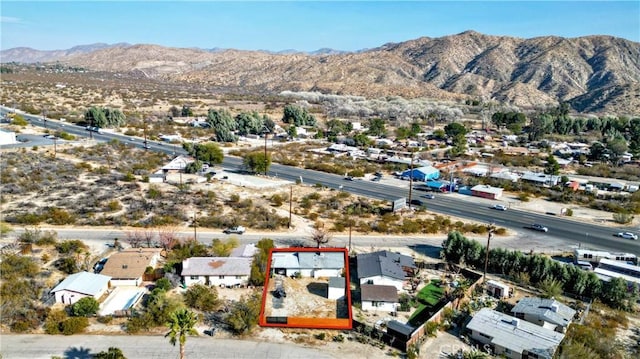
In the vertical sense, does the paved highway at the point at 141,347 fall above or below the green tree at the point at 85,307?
below

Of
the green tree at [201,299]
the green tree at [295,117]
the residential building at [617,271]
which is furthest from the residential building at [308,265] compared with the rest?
the green tree at [295,117]

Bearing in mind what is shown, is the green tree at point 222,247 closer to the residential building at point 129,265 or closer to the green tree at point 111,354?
the residential building at point 129,265

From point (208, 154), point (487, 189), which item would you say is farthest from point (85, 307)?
point (487, 189)

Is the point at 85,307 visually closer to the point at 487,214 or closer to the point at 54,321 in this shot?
the point at 54,321

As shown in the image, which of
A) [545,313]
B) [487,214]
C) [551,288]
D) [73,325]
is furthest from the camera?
[487,214]

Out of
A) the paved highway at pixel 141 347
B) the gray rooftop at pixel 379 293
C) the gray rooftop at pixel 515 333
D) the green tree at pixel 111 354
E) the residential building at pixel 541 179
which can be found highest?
the residential building at pixel 541 179

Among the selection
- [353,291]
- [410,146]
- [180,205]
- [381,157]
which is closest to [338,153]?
[381,157]

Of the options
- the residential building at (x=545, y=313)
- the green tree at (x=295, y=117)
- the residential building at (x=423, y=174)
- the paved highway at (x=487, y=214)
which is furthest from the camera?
the green tree at (x=295, y=117)
